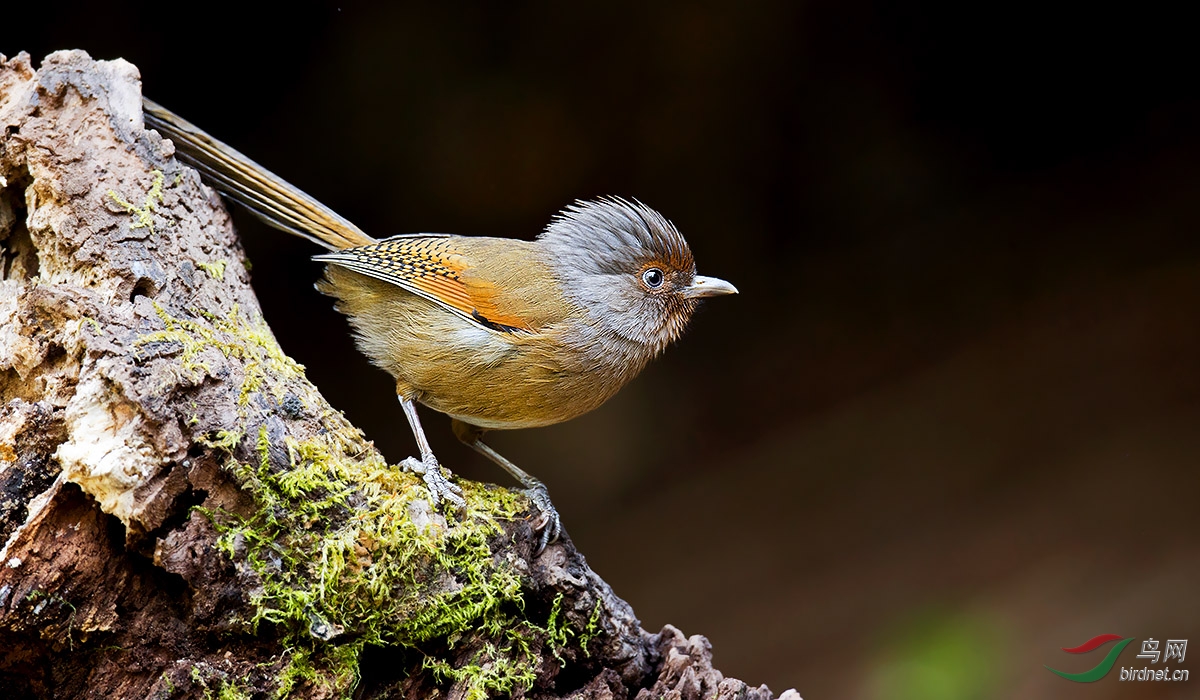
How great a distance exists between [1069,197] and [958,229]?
0.63 meters

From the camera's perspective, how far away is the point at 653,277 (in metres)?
4.05

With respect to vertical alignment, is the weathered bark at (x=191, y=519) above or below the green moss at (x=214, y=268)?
below

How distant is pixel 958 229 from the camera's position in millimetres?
5664

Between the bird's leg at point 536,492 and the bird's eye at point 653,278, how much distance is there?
3.22 feet

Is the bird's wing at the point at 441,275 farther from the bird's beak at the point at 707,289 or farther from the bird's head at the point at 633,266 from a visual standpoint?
the bird's beak at the point at 707,289

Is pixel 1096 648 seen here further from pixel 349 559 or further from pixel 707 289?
pixel 349 559

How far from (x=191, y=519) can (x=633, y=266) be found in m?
2.15

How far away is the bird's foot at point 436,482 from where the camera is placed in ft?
10.1

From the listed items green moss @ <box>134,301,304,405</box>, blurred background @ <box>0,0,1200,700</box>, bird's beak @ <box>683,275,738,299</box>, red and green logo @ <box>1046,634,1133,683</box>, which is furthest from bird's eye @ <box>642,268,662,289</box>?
red and green logo @ <box>1046,634,1133,683</box>

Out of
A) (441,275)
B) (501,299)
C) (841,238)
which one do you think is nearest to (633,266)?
(501,299)

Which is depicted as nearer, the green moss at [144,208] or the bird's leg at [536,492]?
the green moss at [144,208]

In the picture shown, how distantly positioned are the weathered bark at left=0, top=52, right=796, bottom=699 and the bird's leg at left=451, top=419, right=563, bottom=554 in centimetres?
6

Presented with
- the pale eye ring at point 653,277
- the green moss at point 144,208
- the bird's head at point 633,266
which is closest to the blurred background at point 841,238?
the bird's head at point 633,266

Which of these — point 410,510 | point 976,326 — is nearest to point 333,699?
point 410,510
